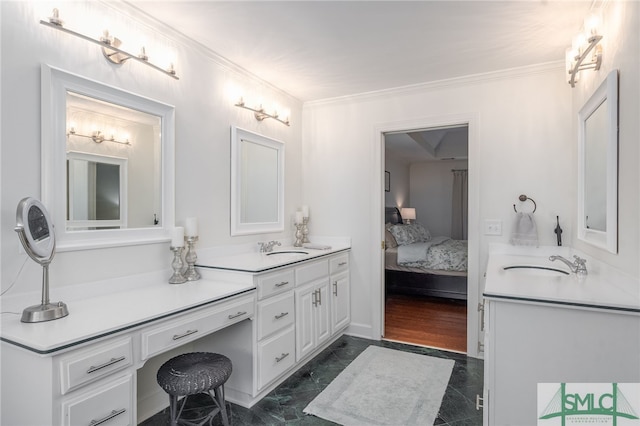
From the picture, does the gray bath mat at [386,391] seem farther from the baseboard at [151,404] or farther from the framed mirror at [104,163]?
the framed mirror at [104,163]

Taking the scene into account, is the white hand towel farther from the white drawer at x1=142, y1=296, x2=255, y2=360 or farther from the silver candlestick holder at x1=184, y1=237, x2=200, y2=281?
the silver candlestick holder at x1=184, y1=237, x2=200, y2=281

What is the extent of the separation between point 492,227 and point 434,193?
15.6ft

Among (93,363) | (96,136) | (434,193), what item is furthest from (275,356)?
(434,193)

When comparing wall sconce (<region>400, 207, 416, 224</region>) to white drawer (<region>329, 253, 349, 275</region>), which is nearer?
white drawer (<region>329, 253, 349, 275</region>)

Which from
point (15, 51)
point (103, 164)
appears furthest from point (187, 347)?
point (15, 51)

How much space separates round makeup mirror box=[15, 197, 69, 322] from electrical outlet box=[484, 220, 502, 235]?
294cm

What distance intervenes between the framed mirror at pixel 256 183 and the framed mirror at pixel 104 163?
64 cm

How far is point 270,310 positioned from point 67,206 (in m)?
1.29

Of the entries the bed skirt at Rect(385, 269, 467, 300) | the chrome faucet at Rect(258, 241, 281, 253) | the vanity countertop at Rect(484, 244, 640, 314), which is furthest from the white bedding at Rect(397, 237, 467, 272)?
the vanity countertop at Rect(484, 244, 640, 314)

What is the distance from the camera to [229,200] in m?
2.79

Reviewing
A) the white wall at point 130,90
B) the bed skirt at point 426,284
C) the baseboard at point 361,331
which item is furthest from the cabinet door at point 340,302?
the bed skirt at point 426,284

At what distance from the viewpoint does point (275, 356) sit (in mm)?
2373

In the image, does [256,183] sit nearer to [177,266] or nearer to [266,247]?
[266,247]

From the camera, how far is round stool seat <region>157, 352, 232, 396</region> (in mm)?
1681
